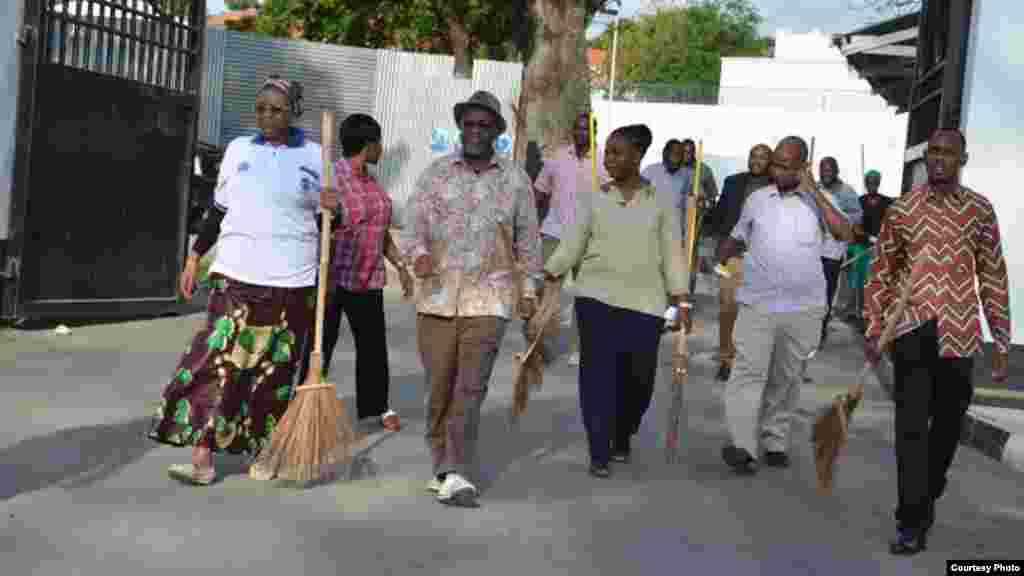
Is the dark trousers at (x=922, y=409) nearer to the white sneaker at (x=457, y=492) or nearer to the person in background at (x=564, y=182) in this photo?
the white sneaker at (x=457, y=492)

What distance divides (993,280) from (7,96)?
25.6 ft

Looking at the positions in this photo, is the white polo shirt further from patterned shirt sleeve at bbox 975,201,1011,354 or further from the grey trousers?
patterned shirt sleeve at bbox 975,201,1011,354

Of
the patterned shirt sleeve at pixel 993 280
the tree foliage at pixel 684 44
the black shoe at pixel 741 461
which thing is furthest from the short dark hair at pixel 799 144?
the tree foliage at pixel 684 44

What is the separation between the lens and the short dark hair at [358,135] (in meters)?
9.45

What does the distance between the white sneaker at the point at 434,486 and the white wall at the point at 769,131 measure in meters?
38.2

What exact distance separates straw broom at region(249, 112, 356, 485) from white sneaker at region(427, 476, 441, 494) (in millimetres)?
417

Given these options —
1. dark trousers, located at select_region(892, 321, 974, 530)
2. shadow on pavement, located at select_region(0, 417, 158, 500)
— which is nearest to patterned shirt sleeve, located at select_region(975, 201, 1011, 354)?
dark trousers, located at select_region(892, 321, 974, 530)

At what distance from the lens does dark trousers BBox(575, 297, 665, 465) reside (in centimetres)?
859

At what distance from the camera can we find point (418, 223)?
7773 millimetres

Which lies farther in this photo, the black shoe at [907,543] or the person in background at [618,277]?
the person in background at [618,277]

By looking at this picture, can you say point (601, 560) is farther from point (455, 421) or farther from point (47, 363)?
point (47, 363)

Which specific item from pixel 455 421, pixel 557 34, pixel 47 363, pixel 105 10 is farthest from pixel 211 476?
pixel 557 34

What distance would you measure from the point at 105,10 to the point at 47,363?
3376 mm

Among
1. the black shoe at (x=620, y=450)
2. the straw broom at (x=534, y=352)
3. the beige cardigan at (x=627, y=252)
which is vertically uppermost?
the beige cardigan at (x=627, y=252)
